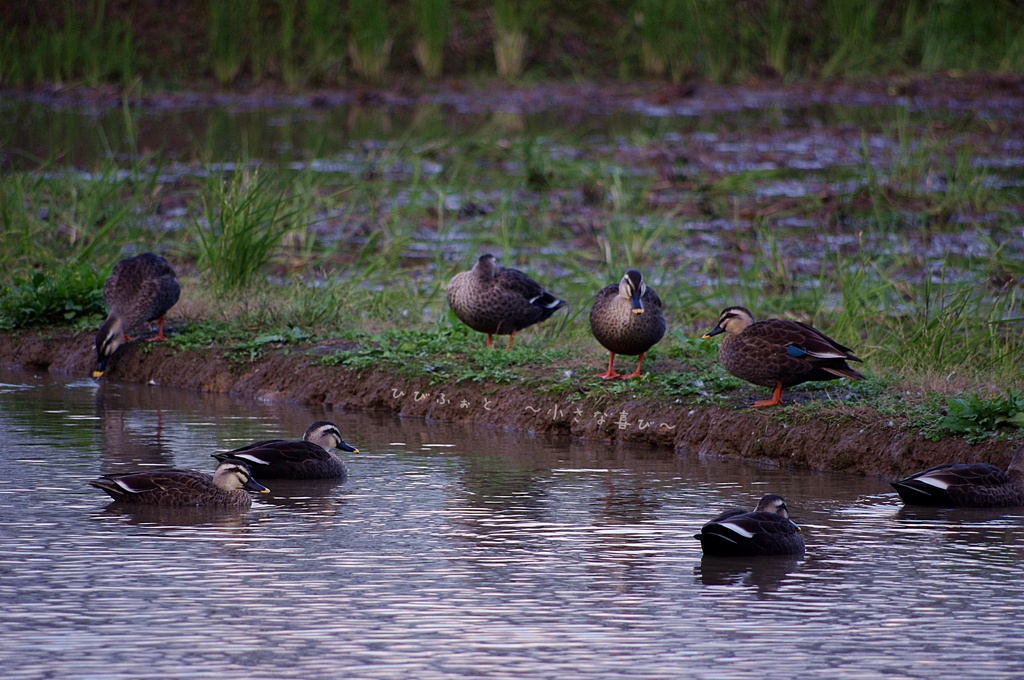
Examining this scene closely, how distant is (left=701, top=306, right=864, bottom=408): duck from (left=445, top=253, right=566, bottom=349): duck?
6.71ft

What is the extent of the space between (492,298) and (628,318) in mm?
1394

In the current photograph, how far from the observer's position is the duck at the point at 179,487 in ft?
27.4

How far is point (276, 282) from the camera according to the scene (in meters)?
14.1

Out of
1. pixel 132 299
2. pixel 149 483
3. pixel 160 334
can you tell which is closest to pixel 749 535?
pixel 149 483

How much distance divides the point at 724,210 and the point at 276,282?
581cm

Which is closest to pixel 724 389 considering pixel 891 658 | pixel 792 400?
pixel 792 400

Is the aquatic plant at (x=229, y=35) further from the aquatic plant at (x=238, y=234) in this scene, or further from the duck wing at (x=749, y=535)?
the duck wing at (x=749, y=535)

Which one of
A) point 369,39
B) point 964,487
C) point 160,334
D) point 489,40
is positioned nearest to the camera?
point 964,487

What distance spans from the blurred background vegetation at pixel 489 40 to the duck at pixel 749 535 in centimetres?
2285

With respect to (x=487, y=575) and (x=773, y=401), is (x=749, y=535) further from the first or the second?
(x=773, y=401)

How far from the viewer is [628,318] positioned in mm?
10477

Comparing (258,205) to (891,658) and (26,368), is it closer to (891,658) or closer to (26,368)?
(26,368)

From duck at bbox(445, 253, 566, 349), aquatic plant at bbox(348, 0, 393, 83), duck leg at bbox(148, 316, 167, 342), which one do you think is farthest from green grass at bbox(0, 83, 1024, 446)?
aquatic plant at bbox(348, 0, 393, 83)

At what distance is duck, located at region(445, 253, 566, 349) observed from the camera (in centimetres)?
1156
